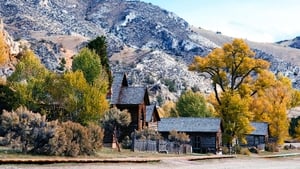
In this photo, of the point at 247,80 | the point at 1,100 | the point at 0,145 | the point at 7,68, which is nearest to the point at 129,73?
the point at 7,68

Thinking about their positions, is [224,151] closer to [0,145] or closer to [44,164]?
[0,145]

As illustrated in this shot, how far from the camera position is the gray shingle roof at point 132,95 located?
59719 millimetres

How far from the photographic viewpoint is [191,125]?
69.2 m

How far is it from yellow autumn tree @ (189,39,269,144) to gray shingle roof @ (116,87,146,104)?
1083 centimetres

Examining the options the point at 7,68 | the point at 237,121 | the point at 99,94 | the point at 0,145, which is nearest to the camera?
Result: the point at 0,145

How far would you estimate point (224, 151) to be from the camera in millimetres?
68875

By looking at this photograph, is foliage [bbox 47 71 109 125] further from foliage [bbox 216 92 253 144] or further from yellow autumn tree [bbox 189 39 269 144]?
foliage [bbox 216 92 253 144]

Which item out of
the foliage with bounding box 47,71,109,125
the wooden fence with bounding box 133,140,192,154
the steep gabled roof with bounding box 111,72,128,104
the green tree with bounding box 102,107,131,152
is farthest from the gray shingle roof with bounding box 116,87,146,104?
the foliage with bounding box 47,71,109,125

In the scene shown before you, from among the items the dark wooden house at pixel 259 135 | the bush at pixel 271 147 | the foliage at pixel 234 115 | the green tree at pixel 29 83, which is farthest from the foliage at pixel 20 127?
the dark wooden house at pixel 259 135

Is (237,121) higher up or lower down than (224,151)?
higher up

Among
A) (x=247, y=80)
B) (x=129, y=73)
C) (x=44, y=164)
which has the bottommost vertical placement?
(x=44, y=164)

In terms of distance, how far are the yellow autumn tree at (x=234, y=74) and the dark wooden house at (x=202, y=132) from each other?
1.90 meters

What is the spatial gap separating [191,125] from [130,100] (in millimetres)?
13040

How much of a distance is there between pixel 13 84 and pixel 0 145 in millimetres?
11808
